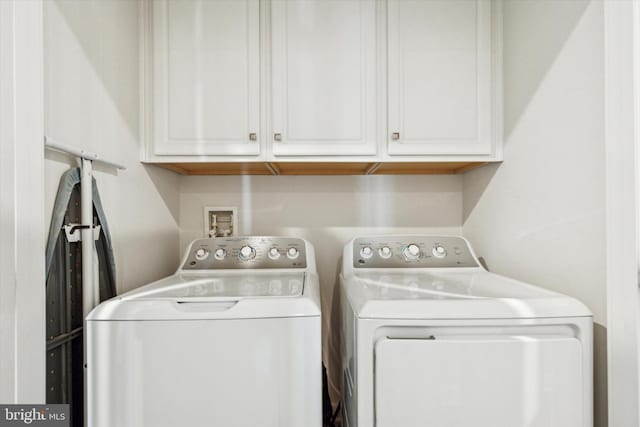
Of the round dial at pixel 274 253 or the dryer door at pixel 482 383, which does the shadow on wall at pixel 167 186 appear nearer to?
the round dial at pixel 274 253

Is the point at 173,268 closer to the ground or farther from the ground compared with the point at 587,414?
farther from the ground

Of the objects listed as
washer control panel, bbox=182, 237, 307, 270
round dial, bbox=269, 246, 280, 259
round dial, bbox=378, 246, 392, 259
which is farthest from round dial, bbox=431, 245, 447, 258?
round dial, bbox=269, 246, 280, 259

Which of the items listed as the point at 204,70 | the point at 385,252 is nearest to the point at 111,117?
the point at 204,70

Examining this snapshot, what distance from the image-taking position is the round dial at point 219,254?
164 centimetres

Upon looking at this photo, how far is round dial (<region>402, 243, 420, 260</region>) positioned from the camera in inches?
65.8

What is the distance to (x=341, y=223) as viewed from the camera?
198 centimetres

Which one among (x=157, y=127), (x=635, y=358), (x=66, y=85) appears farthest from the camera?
(x=157, y=127)

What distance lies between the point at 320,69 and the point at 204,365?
1178mm

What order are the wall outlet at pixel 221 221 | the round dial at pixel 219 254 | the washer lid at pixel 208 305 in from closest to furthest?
the washer lid at pixel 208 305, the round dial at pixel 219 254, the wall outlet at pixel 221 221

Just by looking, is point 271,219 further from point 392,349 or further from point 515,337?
point 515,337

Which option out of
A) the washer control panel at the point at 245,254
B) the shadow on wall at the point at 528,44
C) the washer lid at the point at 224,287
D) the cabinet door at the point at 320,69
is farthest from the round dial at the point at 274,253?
the shadow on wall at the point at 528,44

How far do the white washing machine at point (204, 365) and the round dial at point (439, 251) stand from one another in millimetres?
826

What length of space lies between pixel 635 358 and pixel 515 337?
282 millimetres

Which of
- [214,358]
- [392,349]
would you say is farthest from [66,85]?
[392,349]
